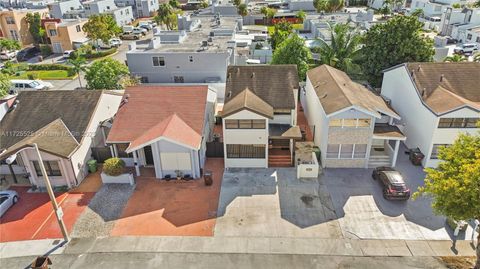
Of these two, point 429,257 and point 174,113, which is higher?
point 174,113

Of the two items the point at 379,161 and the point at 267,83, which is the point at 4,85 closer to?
the point at 267,83

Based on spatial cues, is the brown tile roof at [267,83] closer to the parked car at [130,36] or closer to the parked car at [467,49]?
the parked car at [467,49]

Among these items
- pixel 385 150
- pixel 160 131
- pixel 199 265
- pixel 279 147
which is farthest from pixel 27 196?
pixel 385 150

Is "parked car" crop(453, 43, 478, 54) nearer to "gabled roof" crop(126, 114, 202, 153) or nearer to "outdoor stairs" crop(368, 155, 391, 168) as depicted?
"outdoor stairs" crop(368, 155, 391, 168)

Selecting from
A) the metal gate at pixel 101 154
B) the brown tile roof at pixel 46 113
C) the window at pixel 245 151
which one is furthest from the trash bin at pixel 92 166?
the window at pixel 245 151

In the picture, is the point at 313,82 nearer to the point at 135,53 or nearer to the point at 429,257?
the point at 429,257

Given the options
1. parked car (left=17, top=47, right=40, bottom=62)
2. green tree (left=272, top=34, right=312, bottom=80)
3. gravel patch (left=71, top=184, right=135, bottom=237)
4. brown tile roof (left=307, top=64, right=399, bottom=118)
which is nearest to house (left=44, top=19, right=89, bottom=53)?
parked car (left=17, top=47, right=40, bottom=62)
